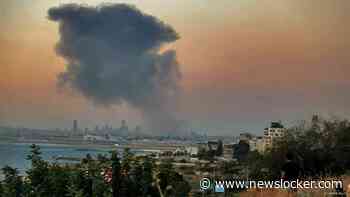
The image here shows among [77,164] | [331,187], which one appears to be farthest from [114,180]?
[331,187]

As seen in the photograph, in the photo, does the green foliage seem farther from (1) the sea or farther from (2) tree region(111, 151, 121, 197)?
(1) the sea

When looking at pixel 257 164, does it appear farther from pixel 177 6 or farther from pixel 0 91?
pixel 0 91

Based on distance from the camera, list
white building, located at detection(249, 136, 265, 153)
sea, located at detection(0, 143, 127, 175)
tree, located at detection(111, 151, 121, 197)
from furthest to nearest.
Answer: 1. white building, located at detection(249, 136, 265, 153)
2. sea, located at detection(0, 143, 127, 175)
3. tree, located at detection(111, 151, 121, 197)

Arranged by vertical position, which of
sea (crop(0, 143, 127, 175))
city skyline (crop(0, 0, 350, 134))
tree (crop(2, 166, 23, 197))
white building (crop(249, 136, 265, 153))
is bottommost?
tree (crop(2, 166, 23, 197))

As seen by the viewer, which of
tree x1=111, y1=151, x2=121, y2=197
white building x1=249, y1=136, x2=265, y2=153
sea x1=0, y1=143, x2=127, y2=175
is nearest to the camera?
tree x1=111, y1=151, x2=121, y2=197

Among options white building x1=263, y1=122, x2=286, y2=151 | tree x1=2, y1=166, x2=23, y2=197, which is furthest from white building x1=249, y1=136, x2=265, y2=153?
tree x1=2, y1=166, x2=23, y2=197

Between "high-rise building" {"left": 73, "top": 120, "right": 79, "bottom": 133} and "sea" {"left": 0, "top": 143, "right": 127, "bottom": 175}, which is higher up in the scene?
"high-rise building" {"left": 73, "top": 120, "right": 79, "bottom": 133}

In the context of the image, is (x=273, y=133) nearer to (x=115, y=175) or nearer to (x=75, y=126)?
(x=115, y=175)

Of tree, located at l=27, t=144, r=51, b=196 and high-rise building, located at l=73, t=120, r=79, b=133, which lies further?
high-rise building, located at l=73, t=120, r=79, b=133
